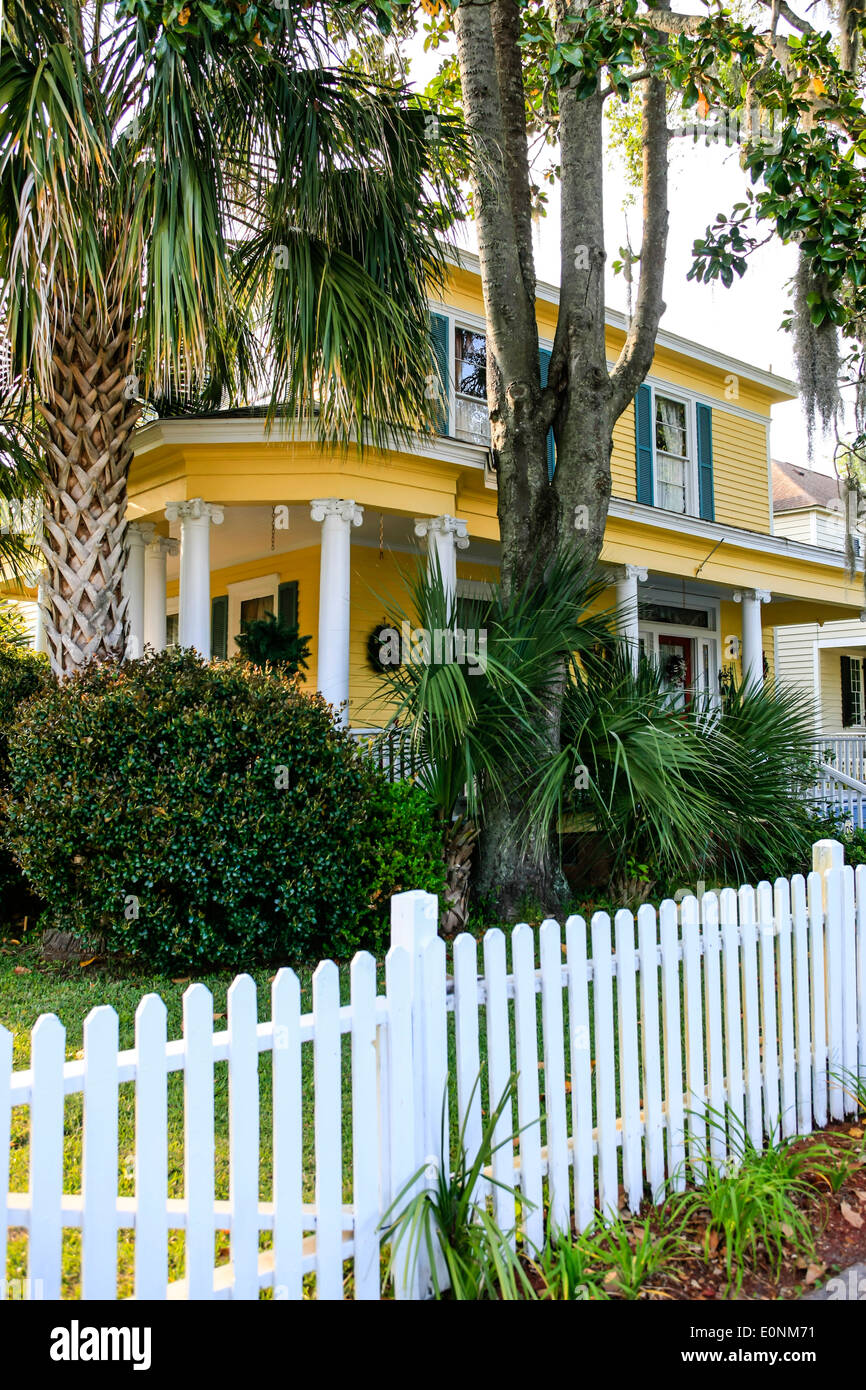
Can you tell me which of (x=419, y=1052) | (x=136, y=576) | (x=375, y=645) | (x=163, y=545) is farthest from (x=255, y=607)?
(x=419, y=1052)

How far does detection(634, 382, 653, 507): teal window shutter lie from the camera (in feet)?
49.1

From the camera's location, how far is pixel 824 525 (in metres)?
25.0

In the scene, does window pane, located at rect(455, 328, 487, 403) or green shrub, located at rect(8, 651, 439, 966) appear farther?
window pane, located at rect(455, 328, 487, 403)

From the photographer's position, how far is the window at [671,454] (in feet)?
50.9

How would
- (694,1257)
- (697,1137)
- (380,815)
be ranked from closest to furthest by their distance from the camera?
(694,1257)
(697,1137)
(380,815)

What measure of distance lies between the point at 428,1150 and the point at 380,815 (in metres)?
3.73

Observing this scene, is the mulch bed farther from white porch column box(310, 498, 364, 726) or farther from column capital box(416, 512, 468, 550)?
column capital box(416, 512, 468, 550)

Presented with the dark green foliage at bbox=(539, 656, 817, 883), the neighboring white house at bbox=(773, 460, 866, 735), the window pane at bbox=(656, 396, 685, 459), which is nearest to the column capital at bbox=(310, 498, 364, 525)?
the dark green foliage at bbox=(539, 656, 817, 883)

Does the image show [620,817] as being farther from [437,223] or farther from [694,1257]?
[437,223]

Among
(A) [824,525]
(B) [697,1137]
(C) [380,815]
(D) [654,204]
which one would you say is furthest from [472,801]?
(A) [824,525]

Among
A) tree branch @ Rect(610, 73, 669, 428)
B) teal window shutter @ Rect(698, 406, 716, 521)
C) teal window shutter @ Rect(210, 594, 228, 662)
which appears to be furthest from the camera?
teal window shutter @ Rect(698, 406, 716, 521)

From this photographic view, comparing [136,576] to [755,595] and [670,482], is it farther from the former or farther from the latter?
[755,595]

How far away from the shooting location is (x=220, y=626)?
14672 mm

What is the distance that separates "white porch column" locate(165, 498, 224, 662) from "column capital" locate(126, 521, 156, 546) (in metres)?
1.25
